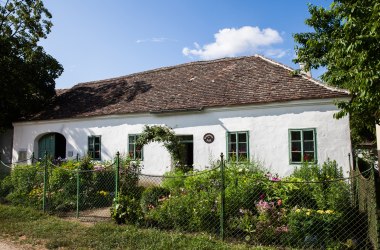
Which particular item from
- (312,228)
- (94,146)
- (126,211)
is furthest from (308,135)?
(94,146)

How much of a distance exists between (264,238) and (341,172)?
5.99 m

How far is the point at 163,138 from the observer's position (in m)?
12.7

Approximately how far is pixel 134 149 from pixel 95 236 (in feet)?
27.5

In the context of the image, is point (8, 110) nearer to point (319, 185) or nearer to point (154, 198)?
point (154, 198)

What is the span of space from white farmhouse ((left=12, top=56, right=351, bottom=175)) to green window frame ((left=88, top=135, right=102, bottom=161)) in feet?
0.17

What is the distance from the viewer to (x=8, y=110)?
1858cm

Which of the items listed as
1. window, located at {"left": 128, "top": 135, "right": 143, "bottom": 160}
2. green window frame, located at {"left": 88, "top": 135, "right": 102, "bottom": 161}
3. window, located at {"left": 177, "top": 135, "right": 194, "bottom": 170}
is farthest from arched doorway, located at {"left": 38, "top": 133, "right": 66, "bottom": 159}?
window, located at {"left": 177, "top": 135, "right": 194, "bottom": 170}

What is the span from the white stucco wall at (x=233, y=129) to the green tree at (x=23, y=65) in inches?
140

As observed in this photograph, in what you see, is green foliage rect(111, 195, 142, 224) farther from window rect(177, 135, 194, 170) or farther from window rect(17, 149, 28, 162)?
window rect(17, 149, 28, 162)

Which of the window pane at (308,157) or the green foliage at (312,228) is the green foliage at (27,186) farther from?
the window pane at (308,157)

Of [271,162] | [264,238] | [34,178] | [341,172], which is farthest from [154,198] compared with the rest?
[341,172]

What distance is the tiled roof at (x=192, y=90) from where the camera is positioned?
12.5m

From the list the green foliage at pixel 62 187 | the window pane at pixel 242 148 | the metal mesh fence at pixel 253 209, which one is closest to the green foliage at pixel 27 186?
the green foliage at pixel 62 187

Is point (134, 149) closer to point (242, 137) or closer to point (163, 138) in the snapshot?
point (163, 138)
